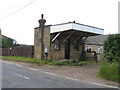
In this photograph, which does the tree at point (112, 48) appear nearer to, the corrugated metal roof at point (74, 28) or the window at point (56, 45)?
the corrugated metal roof at point (74, 28)

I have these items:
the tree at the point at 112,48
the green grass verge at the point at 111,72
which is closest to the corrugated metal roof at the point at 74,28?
the tree at the point at 112,48

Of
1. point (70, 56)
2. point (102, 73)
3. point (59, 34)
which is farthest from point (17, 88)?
point (70, 56)

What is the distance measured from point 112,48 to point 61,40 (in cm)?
894

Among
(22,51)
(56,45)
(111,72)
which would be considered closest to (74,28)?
(56,45)

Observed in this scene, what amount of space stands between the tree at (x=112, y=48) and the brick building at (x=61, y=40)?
18.0 ft

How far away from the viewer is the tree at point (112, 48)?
1032 centimetres

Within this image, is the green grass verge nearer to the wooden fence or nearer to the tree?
the tree

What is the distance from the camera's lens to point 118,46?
34.0 feet

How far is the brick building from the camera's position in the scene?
55.7ft

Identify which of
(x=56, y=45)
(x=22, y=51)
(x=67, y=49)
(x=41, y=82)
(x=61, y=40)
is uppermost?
(x=61, y=40)

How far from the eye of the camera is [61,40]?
1867 cm

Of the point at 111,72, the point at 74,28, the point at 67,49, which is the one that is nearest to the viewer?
the point at 111,72

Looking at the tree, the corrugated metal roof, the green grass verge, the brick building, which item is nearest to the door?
the brick building

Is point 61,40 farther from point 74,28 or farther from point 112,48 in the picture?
point 112,48
